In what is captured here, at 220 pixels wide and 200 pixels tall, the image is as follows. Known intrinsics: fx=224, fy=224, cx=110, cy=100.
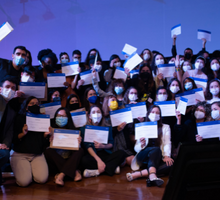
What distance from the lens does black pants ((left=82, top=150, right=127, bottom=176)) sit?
3.34 m

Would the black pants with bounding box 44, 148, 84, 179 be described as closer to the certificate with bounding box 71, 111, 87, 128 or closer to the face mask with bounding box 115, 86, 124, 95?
the certificate with bounding box 71, 111, 87, 128

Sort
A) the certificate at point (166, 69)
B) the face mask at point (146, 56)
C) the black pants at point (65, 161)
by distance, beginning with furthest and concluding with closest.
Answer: the face mask at point (146, 56)
the certificate at point (166, 69)
the black pants at point (65, 161)

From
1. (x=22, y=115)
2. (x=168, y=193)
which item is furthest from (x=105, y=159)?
(x=168, y=193)

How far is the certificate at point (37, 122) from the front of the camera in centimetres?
313

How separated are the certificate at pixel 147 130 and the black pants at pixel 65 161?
910 mm

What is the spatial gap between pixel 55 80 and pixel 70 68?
43 cm

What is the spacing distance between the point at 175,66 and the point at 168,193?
13.7 ft

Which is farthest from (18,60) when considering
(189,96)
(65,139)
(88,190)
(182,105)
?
(189,96)

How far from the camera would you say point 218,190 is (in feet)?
2.65

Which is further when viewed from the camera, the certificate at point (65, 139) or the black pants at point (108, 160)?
the black pants at point (108, 160)

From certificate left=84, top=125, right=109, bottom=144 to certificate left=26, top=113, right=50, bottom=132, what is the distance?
2.03ft

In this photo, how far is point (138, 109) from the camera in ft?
12.4

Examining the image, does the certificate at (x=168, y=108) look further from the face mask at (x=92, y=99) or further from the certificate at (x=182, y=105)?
the face mask at (x=92, y=99)

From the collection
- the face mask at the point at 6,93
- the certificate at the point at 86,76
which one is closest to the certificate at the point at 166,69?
the certificate at the point at 86,76
